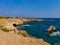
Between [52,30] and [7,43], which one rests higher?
[7,43]

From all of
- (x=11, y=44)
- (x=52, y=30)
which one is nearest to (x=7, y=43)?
(x=11, y=44)

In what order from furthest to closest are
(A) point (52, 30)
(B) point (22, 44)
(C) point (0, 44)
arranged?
(A) point (52, 30), (B) point (22, 44), (C) point (0, 44)

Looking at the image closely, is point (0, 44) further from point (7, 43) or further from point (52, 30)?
point (52, 30)

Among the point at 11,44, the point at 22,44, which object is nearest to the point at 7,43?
the point at 11,44

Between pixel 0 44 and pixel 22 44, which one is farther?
pixel 22 44

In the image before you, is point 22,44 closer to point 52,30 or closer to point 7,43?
point 7,43

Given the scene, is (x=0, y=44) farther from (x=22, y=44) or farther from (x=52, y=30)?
(x=52, y=30)

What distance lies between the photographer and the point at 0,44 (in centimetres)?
1421

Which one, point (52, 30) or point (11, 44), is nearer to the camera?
point (11, 44)

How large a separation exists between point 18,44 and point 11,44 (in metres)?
0.66

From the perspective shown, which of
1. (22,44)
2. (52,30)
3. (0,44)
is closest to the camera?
(0,44)

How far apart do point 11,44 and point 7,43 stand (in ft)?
1.25

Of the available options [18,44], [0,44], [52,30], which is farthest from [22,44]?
[52,30]

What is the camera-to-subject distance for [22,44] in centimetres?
1552
